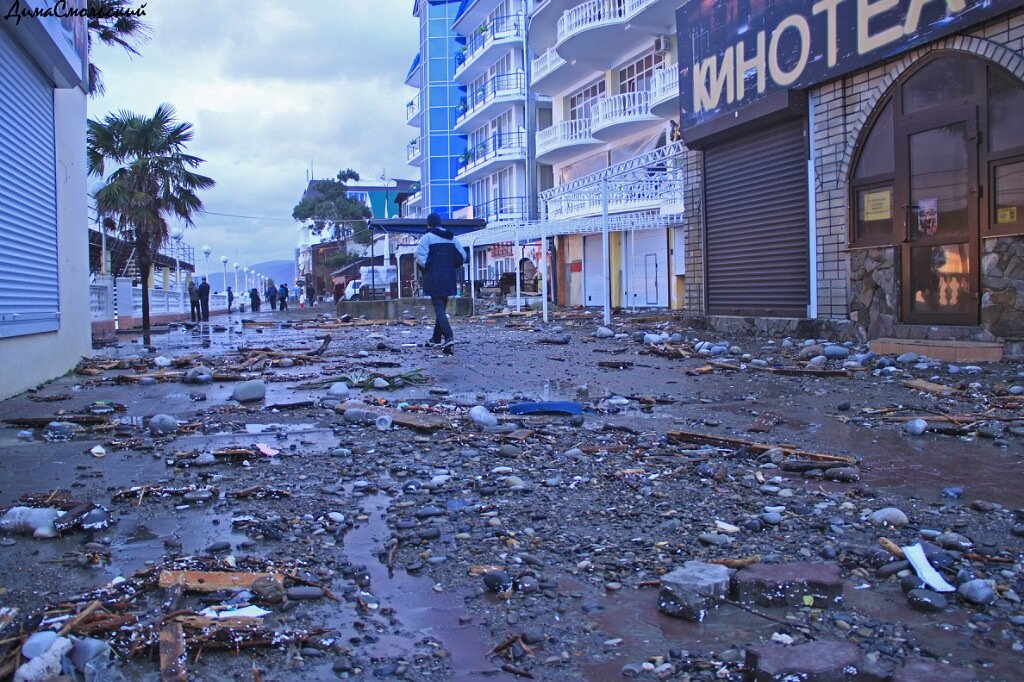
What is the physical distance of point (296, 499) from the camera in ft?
14.6

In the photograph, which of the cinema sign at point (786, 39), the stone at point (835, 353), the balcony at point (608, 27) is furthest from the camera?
the balcony at point (608, 27)

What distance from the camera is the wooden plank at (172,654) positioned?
2.48 m

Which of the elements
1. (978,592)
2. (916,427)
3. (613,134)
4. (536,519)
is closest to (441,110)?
(613,134)

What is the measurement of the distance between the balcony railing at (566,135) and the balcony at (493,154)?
600 centimetres

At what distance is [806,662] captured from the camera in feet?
7.81

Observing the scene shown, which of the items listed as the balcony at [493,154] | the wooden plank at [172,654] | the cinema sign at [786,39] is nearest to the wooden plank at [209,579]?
the wooden plank at [172,654]

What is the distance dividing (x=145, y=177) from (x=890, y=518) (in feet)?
90.3

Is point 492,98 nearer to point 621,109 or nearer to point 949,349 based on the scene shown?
point 621,109

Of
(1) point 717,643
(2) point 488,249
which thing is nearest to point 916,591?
(1) point 717,643

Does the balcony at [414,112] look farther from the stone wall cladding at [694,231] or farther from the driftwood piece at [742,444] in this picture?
the driftwood piece at [742,444]

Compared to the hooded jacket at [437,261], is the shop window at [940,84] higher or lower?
higher

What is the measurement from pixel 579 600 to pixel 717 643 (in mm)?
570

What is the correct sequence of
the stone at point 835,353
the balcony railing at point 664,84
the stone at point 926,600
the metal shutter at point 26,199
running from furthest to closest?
1. the balcony railing at point 664,84
2. the stone at point 835,353
3. the metal shutter at point 26,199
4. the stone at point 926,600

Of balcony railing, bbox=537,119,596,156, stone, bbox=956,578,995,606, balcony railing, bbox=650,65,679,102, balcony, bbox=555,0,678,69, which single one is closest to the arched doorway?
stone, bbox=956,578,995,606
